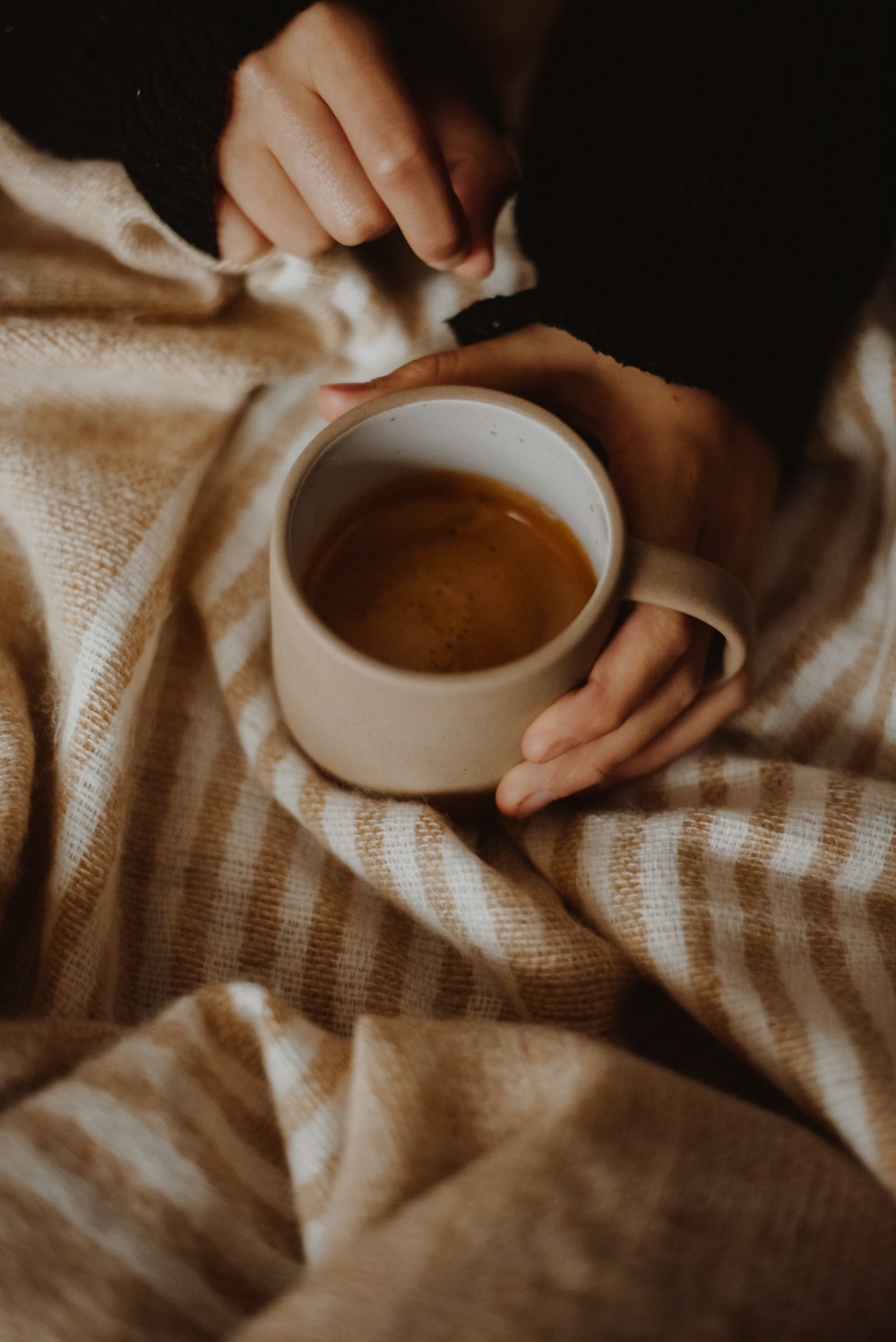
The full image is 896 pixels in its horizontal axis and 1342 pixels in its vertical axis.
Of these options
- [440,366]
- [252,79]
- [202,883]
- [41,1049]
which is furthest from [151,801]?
[252,79]

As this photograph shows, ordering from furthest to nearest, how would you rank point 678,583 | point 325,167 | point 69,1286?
point 325,167 → point 678,583 → point 69,1286

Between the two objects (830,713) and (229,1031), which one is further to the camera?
(830,713)

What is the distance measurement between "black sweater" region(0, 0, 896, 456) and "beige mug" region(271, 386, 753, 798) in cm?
11

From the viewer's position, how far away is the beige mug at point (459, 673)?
0.39 m

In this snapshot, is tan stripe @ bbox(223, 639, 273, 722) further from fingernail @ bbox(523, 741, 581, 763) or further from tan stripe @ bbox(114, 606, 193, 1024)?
fingernail @ bbox(523, 741, 581, 763)

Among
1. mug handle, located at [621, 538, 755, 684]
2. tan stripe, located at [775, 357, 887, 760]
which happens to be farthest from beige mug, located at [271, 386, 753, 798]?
tan stripe, located at [775, 357, 887, 760]

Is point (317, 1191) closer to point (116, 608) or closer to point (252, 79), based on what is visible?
point (116, 608)

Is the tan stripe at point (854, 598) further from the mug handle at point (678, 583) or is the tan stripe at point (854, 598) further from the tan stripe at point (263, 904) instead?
the tan stripe at point (263, 904)

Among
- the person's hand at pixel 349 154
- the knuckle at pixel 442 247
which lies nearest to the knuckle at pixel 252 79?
the person's hand at pixel 349 154

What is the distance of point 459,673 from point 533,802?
72 mm

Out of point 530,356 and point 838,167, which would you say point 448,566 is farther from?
point 838,167

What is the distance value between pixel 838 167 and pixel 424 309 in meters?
0.25

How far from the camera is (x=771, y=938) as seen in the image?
462mm

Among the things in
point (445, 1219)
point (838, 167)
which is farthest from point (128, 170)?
point (445, 1219)
